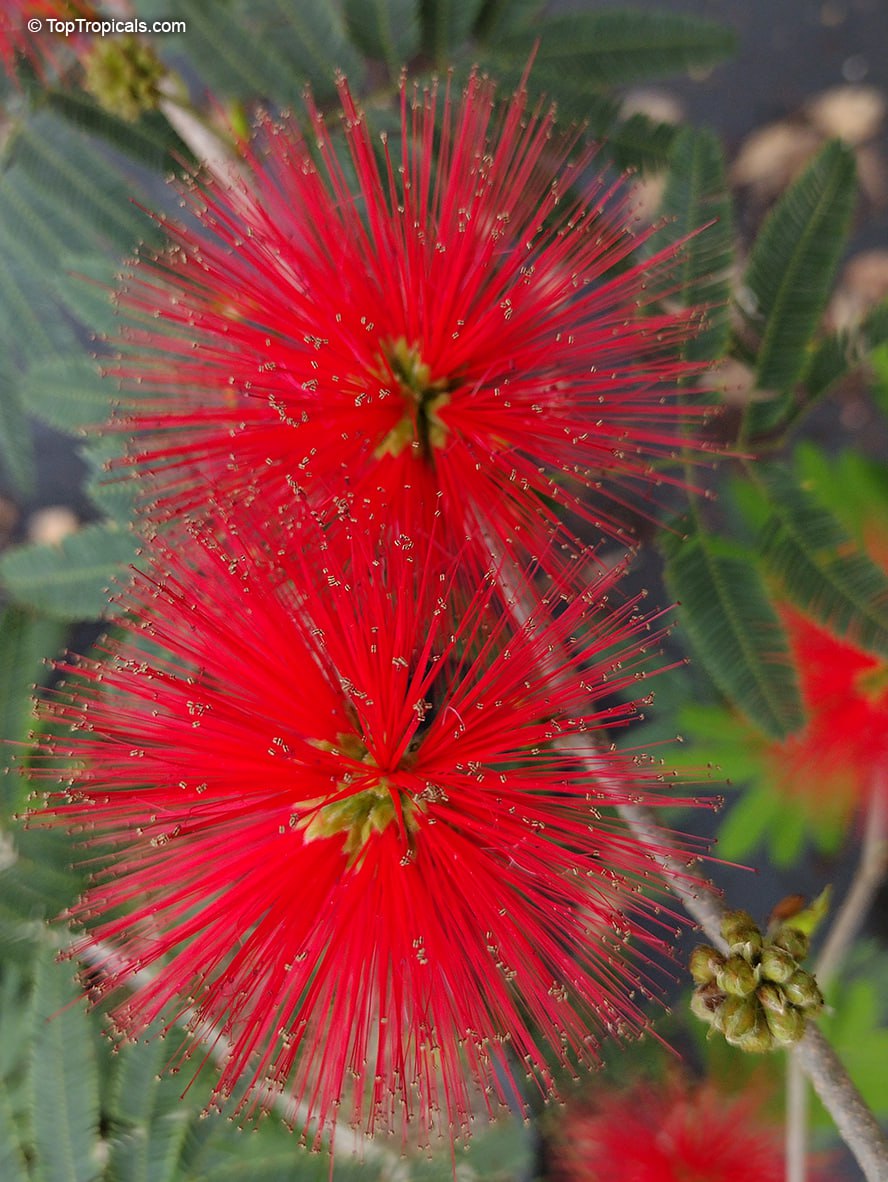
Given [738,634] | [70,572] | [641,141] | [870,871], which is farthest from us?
[870,871]

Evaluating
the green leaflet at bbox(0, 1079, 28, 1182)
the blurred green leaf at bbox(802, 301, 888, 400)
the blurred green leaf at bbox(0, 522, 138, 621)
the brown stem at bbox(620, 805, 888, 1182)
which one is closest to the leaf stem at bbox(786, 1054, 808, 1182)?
the brown stem at bbox(620, 805, 888, 1182)

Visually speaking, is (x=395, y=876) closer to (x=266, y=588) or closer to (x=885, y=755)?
(x=266, y=588)

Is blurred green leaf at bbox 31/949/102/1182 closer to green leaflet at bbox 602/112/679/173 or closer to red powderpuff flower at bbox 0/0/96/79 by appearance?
red powderpuff flower at bbox 0/0/96/79

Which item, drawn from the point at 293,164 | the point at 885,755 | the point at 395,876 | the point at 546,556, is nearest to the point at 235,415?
the point at 293,164

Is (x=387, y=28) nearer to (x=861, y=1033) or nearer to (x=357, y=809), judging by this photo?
(x=357, y=809)

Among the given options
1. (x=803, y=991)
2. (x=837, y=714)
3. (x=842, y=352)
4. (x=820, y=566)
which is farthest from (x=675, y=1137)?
(x=842, y=352)

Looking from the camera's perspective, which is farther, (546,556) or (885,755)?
(885,755)

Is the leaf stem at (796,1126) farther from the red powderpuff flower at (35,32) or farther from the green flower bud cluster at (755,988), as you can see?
the red powderpuff flower at (35,32)
